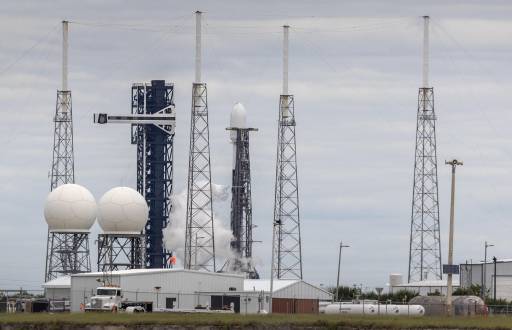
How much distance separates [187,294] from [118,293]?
41.8ft

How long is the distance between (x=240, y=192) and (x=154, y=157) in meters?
9.74

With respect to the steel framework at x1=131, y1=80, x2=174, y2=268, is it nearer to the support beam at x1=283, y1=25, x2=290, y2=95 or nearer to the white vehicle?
the support beam at x1=283, y1=25, x2=290, y2=95

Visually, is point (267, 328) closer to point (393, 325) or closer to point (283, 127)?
point (393, 325)

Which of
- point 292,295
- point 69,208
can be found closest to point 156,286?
point 292,295

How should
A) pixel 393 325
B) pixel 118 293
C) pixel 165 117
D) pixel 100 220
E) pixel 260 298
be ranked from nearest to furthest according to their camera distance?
1. pixel 393 325
2. pixel 118 293
3. pixel 260 298
4. pixel 100 220
5. pixel 165 117

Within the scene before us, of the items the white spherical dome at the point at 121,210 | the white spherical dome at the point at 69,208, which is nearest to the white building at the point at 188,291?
the white spherical dome at the point at 121,210

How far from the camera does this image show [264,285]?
10381cm

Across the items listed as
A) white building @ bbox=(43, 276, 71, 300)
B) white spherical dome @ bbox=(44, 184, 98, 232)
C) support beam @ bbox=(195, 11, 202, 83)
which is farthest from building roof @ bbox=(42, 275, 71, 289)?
support beam @ bbox=(195, 11, 202, 83)

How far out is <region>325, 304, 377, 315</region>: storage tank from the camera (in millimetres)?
83688

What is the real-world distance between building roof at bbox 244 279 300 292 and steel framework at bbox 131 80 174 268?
23.8 m

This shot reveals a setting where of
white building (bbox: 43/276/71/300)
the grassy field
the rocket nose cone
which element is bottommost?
white building (bbox: 43/276/71/300)

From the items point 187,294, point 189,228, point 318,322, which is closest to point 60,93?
point 189,228

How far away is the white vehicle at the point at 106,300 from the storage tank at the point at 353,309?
13.9 m

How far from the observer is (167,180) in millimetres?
131750
